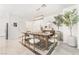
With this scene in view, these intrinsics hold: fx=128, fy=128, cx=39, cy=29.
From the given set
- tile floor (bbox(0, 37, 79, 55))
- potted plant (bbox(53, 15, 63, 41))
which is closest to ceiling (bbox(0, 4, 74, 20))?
potted plant (bbox(53, 15, 63, 41))

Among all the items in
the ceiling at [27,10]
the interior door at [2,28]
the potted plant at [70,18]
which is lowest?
the interior door at [2,28]

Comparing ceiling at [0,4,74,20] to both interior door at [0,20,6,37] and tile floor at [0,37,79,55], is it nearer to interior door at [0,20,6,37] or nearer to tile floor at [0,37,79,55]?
interior door at [0,20,6,37]

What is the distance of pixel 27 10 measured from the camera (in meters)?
1.95

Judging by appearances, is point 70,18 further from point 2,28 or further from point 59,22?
point 2,28

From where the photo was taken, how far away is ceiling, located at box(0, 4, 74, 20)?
76.3 inches

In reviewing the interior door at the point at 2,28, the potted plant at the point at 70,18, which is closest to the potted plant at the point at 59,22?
the potted plant at the point at 70,18

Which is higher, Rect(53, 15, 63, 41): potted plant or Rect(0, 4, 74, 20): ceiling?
Rect(0, 4, 74, 20): ceiling

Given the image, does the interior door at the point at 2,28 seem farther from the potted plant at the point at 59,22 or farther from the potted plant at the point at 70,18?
the potted plant at the point at 70,18

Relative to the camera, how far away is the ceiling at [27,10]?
194 centimetres

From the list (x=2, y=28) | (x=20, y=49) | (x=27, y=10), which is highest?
(x=27, y=10)

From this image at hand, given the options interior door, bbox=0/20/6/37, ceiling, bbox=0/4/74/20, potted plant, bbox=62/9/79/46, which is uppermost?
ceiling, bbox=0/4/74/20

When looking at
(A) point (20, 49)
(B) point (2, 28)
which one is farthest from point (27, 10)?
(A) point (20, 49)

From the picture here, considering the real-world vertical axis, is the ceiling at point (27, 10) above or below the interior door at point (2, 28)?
above
